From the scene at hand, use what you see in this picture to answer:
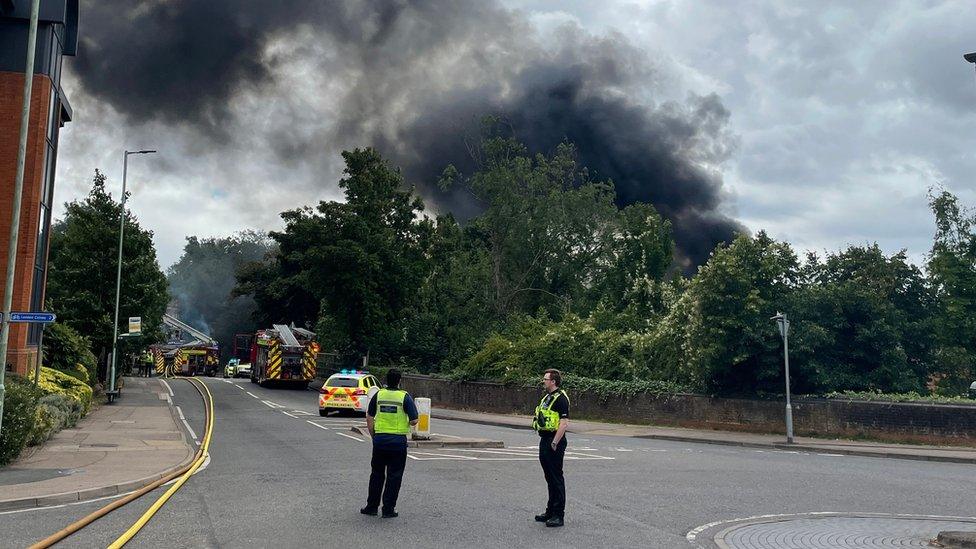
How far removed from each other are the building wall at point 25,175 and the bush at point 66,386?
74cm

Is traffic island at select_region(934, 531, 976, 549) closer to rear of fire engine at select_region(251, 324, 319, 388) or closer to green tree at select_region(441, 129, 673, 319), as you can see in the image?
rear of fire engine at select_region(251, 324, 319, 388)

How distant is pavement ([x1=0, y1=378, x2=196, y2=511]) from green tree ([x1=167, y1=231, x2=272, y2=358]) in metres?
66.7

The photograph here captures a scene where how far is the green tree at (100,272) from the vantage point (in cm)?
3641

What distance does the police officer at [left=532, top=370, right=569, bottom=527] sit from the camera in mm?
8906

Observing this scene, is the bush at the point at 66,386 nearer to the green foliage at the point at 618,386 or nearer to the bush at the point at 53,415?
the bush at the point at 53,415

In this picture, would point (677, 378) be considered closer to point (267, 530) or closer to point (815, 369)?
point (815, 369)

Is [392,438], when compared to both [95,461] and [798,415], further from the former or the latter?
[798,415]

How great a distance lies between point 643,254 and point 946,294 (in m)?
18.2

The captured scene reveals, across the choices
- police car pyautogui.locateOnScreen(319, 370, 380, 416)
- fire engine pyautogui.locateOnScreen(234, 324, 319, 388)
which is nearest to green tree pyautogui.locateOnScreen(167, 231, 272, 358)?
fire engine pyautogui.locateOnScreen(234, 324, 319, 388)

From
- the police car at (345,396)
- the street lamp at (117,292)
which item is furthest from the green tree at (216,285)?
the police car at (345,396)

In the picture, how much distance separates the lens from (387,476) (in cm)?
930

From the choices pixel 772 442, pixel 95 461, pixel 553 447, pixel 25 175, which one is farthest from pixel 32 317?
pixel 772 442

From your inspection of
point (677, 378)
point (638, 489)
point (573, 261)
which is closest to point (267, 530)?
point (638, 489)

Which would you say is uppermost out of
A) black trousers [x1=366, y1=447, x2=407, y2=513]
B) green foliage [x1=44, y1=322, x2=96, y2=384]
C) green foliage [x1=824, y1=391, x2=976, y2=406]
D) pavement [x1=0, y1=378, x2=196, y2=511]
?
green foliage [x1=44, y1=322, x2=96, y2=384]
